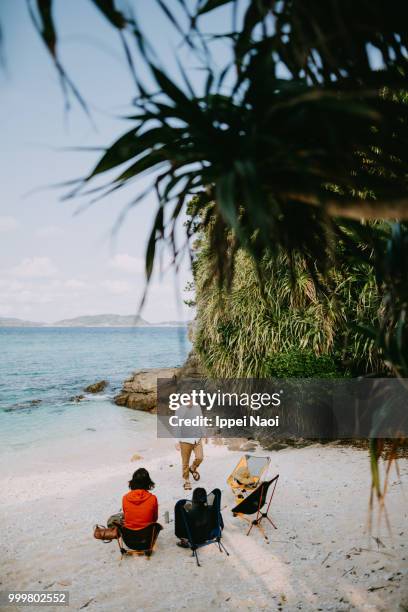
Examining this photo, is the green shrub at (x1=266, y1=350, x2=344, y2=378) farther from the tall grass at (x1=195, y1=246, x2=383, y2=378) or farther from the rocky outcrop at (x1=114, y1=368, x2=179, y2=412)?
the rocky outcrop at (x1=114, y1=368, x2=179, y2=412)

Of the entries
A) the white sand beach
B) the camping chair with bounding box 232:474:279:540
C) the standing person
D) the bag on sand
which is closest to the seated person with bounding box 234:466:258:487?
the white sand beach

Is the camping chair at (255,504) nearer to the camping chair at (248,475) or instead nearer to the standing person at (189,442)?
the camping chair at (248,475)

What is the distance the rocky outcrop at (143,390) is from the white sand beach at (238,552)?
8499 millimetres

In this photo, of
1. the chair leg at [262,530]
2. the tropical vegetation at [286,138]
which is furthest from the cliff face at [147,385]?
the tropical vegetation at [286,138]

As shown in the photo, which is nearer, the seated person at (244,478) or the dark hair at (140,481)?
the dark hair at (140,481)

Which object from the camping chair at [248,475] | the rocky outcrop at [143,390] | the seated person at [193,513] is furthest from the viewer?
the rocky outcrop at [143,390]

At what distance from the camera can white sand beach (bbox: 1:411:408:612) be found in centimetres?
420

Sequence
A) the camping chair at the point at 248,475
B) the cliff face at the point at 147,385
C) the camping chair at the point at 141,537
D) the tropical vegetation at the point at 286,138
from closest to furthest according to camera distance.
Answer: the tropical vegetation at the point at 286,138
the camping chair at the point at 141,537
the camping chair at the point at 248,475
the cliff face at the point at 147,385

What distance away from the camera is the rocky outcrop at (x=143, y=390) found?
1733 centimetres

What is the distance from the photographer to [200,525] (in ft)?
16.8

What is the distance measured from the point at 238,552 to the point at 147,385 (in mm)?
13294

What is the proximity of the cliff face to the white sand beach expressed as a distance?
771 centimetres

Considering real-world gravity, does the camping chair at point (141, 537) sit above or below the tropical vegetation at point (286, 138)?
below

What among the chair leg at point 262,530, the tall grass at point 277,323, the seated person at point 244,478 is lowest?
the chair leg at point 262,530
